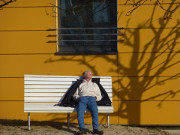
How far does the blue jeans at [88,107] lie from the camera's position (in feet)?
15.6

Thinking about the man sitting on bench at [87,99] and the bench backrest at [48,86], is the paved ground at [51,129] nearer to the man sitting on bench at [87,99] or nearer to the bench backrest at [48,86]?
the man sitting on bench at [87,99]

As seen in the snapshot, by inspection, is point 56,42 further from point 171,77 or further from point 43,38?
point 171,77

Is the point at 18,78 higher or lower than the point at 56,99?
higher

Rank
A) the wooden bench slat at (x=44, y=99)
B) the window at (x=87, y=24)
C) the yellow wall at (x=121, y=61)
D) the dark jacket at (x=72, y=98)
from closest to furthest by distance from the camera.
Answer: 1. the dark jacket at (x=72, y=98)
2. the wooden bench slat at (x=44, y=99)
3. the yellow wall at (x=121, y=61)
4. the window at (x=87, y=24)

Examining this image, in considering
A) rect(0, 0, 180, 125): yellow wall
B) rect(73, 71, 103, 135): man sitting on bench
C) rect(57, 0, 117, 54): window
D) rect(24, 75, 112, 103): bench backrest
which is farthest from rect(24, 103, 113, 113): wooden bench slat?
rect(57, 0, 117, 54): window

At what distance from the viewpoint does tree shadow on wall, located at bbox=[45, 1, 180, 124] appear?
605 centimetres

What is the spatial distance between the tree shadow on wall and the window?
0.35 meters

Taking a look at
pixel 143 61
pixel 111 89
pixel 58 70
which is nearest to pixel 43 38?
pixel 58 70

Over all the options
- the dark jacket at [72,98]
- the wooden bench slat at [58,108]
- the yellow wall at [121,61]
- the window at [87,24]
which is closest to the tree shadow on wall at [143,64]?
the yellow wall at [121,61]

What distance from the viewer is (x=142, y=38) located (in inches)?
240

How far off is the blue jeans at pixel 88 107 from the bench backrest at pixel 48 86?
2.30 ft

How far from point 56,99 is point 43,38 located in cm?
157

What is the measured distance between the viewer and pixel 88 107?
4988mm

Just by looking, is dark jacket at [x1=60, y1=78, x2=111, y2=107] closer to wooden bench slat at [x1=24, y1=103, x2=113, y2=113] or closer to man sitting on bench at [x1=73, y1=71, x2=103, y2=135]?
man sitting on bench at [x1=73, y1=71, x2=103, y2=135]
